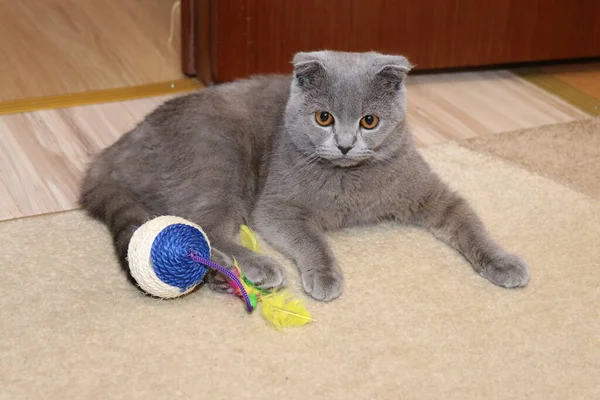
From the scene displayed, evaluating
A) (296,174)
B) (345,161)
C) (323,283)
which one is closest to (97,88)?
(296,174)

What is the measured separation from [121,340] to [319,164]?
601 mm

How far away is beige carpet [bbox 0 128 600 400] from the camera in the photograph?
4.79 ft

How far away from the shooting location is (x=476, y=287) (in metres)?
1.75

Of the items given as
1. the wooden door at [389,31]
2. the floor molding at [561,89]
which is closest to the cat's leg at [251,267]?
the wooden door at [389,31]

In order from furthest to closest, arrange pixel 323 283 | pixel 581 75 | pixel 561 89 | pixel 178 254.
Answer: pixel 581 75, pixel 561 89, pixel 323 283, pixel 178 254

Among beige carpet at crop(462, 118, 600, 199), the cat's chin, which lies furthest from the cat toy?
beige carpet at crop(462, 118, 600, 199)

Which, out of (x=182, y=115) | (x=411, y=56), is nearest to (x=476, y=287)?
(x=182, y=115)

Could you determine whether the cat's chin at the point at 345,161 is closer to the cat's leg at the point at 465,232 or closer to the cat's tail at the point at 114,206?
the cat's leg at the point at 465,232

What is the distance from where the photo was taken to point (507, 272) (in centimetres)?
173

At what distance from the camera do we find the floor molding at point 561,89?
8.75 ft

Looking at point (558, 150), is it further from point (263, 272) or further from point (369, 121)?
point (263, 272)

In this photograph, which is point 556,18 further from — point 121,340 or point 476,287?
point 121,340

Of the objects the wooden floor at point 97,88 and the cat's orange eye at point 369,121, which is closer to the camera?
the cat's orange eye at point 369,121

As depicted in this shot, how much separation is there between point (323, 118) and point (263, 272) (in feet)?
1.18
